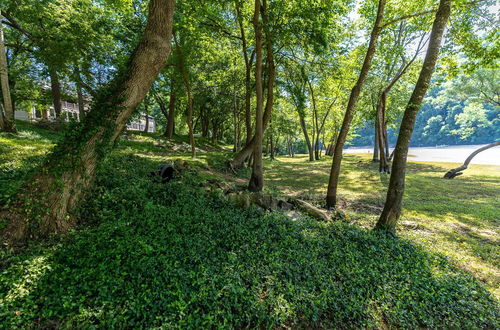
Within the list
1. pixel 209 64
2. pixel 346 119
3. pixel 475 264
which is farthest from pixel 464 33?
pixel 209 64

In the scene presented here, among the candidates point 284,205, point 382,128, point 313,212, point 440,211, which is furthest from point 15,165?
point 382,128

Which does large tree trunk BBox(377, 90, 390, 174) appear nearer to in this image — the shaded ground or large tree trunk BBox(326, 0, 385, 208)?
large tree trunk BBox(326, 0, 385, 208)

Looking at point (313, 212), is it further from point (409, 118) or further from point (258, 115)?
point (258, 115)

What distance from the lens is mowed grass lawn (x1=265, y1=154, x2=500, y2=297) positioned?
5.17 m

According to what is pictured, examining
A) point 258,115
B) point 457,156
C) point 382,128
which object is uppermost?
point 382,128

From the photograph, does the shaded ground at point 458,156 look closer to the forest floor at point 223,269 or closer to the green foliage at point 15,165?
the forest floor at point 223,269

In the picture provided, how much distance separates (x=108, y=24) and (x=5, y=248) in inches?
618

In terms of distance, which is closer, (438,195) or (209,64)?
(438,195)

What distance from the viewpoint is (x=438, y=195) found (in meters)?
10.6

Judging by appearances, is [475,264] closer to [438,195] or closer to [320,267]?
[320,267]

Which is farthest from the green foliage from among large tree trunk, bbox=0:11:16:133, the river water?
the river water

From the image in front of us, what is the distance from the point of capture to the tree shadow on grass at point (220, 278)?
267cm

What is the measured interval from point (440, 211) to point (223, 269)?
9068 millimetres

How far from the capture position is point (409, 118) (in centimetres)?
555
